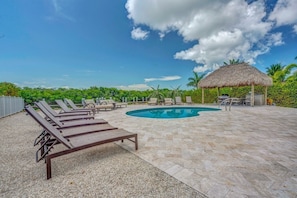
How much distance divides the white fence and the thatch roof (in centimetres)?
1581

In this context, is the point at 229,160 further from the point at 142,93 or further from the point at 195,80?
the point at 195,80

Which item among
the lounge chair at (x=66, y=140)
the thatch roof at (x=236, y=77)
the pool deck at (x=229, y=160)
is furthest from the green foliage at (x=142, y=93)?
the lounge chair at (x=66, y=140)

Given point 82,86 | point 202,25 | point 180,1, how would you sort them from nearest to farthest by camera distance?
point 180,1, point 202,25, point 82,86

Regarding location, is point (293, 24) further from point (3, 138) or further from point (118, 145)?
point (3, 138)

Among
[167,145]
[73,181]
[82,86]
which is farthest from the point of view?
[82,86]

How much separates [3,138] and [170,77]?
65.2ft

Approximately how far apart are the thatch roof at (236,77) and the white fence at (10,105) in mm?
15808

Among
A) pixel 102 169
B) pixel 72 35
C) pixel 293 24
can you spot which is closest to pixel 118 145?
pixel 102 169

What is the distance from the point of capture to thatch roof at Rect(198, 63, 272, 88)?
1168cm

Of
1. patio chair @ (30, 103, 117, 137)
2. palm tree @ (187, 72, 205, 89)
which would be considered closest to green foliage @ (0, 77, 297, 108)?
palm tree @ (187, 72, 205, 89)

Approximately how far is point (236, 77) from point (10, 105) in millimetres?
17480

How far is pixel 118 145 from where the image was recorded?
373 centimetres

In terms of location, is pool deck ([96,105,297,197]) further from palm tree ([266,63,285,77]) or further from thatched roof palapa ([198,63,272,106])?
palm tree ([266,63,285,77])

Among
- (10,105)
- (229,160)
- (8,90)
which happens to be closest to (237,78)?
(229,160)
